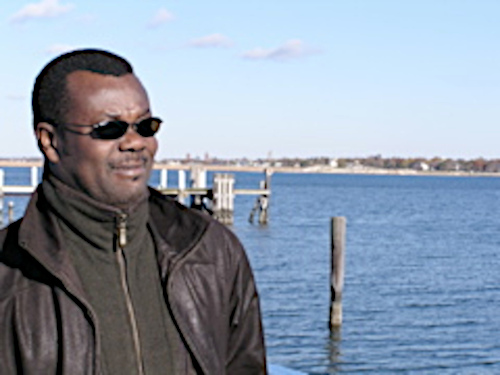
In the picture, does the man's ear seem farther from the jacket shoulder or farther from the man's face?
the jacket shoulder

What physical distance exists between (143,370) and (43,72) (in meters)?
0.73

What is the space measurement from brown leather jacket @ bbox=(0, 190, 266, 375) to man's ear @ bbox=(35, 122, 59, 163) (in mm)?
133

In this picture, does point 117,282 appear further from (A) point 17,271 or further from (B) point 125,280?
(A) point 17,271

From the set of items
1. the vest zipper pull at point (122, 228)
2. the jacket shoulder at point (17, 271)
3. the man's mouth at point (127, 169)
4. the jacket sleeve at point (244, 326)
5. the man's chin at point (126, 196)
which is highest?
the man's mouth at point (127, 169)

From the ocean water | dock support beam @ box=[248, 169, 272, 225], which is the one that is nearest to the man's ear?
the ocean water

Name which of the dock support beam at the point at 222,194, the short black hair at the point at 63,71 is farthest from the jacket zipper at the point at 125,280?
the dock support beam at the point at 222,194

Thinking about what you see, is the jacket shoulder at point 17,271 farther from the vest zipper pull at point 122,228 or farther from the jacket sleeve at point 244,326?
the jacket sleeve at point 244,326

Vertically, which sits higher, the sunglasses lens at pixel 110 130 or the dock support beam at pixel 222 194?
the sunglasses lens at pixel 110 130

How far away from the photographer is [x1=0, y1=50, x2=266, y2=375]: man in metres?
2.28

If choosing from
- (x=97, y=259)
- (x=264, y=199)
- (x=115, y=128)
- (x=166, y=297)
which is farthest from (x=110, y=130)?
(x=264, y=199)

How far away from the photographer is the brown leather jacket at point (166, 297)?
227cm

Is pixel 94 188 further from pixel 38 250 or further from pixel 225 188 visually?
pixel 225 188

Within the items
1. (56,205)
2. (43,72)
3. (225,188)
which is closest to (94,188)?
(56,205)

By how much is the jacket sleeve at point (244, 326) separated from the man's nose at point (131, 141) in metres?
0.40
